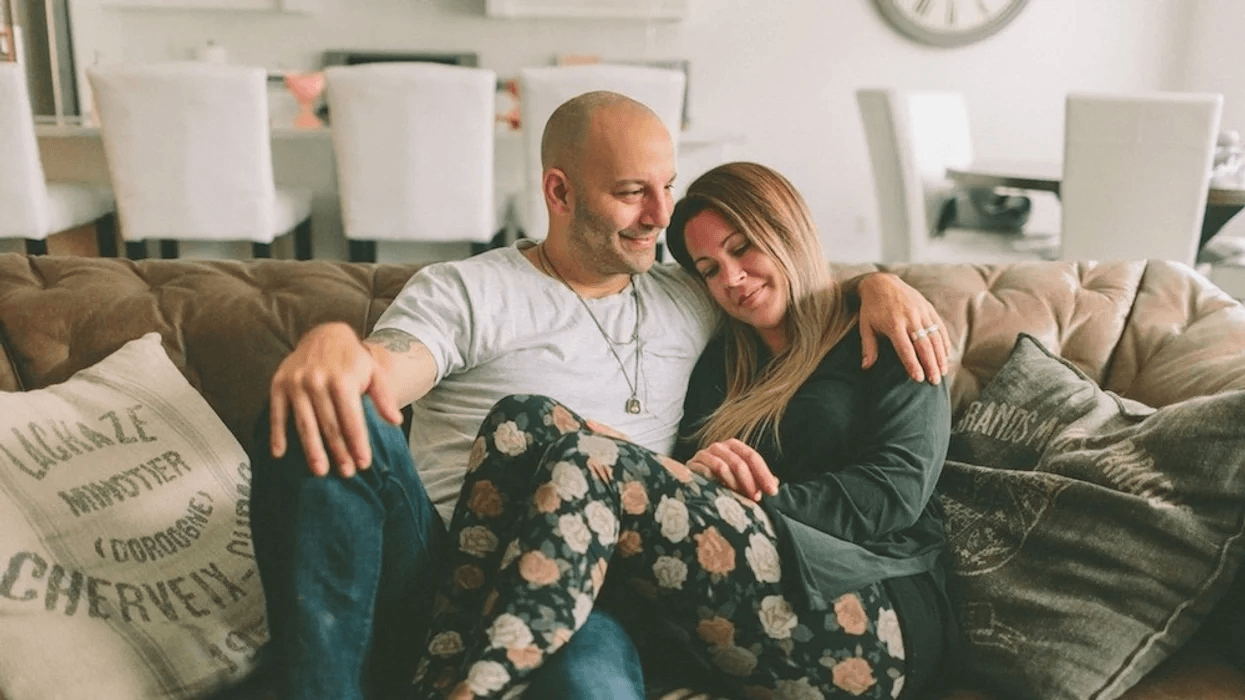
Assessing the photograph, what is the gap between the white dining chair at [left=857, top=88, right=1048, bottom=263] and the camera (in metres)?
3.31

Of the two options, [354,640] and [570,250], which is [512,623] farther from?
[570,250]

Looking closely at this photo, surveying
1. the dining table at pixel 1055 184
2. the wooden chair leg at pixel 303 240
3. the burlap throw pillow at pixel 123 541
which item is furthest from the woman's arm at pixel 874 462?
the wooden chair leg at pixel 303 240

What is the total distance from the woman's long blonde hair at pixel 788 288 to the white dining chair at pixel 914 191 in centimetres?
183

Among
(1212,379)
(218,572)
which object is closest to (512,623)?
(218,572)

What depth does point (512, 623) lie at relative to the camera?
109cm

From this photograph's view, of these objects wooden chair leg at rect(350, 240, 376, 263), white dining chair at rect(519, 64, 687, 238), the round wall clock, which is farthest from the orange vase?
the round wall clock

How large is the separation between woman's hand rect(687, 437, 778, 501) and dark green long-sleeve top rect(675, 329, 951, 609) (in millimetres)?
24

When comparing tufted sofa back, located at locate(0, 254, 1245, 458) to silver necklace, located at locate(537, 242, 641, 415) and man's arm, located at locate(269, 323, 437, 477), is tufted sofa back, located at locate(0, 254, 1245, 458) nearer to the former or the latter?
silver necklace, located at locate(537, 242, 641, 415)

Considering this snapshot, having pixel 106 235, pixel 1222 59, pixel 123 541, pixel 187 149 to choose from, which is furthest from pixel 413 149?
pixel 1222 59

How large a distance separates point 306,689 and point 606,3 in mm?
3737

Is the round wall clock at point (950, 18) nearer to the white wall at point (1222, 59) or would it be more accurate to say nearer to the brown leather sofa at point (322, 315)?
the white wall at point (1222, 59)

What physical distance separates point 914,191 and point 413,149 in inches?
61.4

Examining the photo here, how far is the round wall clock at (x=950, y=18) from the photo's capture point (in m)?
4.54

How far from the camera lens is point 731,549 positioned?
1.20 meters
